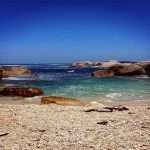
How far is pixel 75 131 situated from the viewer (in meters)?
8.91

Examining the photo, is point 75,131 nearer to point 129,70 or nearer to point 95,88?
point 95,88

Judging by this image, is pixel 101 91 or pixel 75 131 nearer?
pixel 75 131

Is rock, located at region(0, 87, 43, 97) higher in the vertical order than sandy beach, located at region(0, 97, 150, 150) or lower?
lower

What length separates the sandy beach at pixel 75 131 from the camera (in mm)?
7551

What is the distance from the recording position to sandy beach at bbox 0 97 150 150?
755 centimetres

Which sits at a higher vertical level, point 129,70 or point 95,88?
point 129,70

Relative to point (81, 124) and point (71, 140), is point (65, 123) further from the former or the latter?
point (71, 140)

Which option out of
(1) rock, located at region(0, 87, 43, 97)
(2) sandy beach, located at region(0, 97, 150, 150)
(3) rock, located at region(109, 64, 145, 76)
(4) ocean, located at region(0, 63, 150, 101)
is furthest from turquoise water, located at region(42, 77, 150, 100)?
(3) rock, located at region(109, 64, 145, 76)

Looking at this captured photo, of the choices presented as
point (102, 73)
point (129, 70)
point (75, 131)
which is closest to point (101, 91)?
point (75, 131)

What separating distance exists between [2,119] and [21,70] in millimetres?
47420

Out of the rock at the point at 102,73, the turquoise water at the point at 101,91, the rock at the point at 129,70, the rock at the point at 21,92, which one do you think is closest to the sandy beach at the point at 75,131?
the turquoise water at the point at 101,91

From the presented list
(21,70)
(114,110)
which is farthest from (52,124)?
(21,70)

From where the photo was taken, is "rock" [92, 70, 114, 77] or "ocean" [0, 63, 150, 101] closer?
"ocean" [0, 63, 150, 101]

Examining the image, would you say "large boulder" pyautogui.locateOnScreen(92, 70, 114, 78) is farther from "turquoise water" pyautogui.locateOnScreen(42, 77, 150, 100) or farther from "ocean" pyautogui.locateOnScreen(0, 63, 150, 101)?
"turquoise water" pyautogui.locateOnScreen(42, 77, 150, 100)
